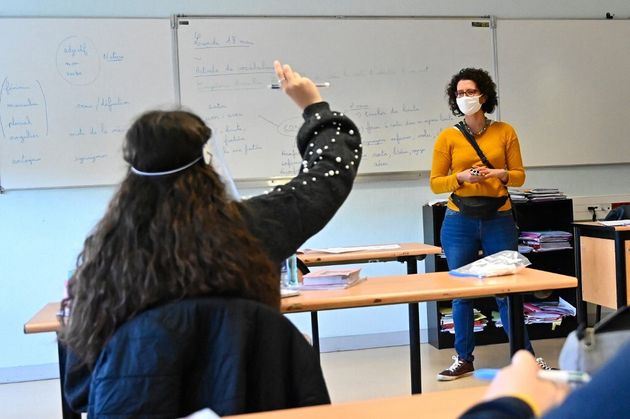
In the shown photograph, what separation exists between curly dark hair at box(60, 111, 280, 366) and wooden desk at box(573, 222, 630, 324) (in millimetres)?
2735

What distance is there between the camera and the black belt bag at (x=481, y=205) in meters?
2.95

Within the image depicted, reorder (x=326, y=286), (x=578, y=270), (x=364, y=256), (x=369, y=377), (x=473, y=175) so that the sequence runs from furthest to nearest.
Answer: (x=578, y=270) → (x=369, y=377) → (x=473, y=175) → (x=364, y=256) → (x=326, y=286)

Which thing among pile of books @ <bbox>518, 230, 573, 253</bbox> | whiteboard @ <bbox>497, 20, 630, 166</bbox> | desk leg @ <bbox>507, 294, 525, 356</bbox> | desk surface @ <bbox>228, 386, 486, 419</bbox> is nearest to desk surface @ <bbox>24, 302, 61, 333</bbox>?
desk surface @ <bbox>228, 386, 486, 419</bbox>

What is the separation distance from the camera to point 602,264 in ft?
11.4

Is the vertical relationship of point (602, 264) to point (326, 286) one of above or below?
below

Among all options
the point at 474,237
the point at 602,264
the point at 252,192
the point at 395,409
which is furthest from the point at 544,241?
the point at 395,409

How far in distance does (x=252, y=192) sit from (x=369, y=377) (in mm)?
1330

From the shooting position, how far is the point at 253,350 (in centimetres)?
94

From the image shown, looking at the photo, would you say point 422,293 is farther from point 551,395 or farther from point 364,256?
point 551,395

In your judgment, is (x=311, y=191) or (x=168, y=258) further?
(x=311, y=191)

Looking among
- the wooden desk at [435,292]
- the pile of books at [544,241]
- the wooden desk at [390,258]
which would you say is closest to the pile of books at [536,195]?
the pile of books at [544,241]

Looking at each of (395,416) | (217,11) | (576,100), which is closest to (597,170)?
(576,100)

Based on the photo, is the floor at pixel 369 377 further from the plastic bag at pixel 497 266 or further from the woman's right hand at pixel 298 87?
the woman's right hand at pixel 298 87

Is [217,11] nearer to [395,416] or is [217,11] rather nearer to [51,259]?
[51,259]
